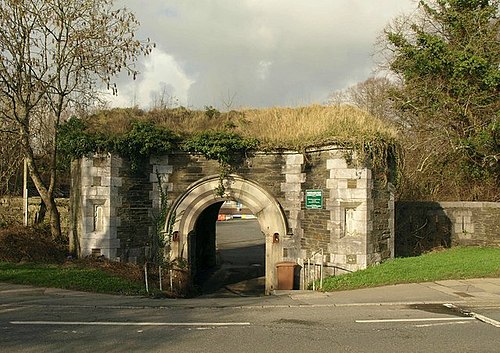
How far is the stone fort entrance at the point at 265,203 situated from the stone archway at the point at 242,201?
31mm

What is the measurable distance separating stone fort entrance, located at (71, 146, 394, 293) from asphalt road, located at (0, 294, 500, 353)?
14.0ft

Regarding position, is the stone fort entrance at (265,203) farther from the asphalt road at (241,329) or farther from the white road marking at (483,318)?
the white road marking at (483,318)

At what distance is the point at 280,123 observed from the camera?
1667 centimetres

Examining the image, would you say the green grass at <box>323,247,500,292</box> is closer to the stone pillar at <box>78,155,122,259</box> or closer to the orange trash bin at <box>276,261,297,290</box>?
the orange trash bin at <box>276,261,297,290</box>

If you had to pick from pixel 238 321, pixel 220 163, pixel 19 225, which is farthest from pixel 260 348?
pixel 19 225

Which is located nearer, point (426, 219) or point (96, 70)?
point (96, 70)

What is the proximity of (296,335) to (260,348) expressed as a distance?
0.97m

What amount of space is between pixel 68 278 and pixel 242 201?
5498 millimetres

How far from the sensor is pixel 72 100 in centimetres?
1780

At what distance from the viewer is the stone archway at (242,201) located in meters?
15.6

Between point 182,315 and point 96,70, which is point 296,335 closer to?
point 182,315

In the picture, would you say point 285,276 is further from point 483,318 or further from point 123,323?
point 123,323

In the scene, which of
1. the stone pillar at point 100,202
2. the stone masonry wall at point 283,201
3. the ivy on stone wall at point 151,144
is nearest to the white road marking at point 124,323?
the stone masonry wall at point 283,201

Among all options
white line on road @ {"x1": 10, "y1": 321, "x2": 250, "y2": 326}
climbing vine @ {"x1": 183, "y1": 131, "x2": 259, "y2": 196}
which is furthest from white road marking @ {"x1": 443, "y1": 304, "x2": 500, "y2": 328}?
climbing vine @ {"x1": 183, "y1": 131, "x2": 259, "y2": 196}
